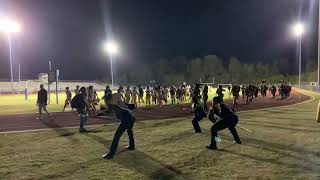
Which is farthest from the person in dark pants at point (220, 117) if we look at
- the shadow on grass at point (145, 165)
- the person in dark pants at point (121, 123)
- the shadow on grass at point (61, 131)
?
the shadow on grass at point (61, 131)

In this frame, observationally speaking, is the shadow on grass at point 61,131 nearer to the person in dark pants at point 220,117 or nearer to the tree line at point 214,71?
the person in dark pants at point 220,117

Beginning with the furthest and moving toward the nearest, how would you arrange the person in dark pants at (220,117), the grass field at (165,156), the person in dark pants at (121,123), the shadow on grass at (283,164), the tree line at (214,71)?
the tree line at (214,71) < the person in dark pants at (220,117) < the person in dark pants at (121,123) < the shadow on grass at (283,164) < the grass field at (165,156)

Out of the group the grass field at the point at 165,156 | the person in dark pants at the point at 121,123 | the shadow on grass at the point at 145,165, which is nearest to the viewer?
the shadow on grass at the point at 145,165

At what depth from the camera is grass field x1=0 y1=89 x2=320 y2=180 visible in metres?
8.90

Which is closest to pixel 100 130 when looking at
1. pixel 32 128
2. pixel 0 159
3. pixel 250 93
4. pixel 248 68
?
pixel 32 128

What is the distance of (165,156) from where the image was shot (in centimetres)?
1076

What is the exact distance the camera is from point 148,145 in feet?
41.4

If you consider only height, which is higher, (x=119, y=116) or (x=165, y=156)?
(x=119, y=116)

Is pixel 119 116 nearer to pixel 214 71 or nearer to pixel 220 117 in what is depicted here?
pixel 220 117

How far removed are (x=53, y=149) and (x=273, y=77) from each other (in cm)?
12614

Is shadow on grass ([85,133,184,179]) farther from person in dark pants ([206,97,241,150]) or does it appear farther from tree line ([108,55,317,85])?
tree line ([108,55,317,85])

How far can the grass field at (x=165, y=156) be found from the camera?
8898mm

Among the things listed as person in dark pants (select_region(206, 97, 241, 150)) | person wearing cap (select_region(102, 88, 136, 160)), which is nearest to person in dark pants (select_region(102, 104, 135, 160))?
person wearing cap (select_region(102, 88, 136, 160))

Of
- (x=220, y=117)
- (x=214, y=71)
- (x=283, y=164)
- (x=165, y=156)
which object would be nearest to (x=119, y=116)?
(x=165, y=156)
